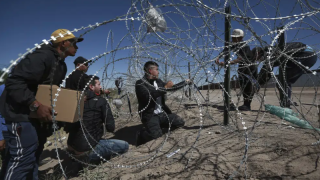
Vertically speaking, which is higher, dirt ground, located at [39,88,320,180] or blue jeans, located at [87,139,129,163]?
dirt ground, located at [39,88,320,180]

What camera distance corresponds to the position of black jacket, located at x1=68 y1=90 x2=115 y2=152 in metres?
Result: 2.71

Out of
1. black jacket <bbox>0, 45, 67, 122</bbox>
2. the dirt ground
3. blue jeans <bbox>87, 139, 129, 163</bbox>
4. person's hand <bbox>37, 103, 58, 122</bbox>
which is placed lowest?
blue jeans <bbox>87, 139, 129, 163</bbox>

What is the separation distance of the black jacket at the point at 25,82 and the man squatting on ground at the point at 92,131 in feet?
3.01

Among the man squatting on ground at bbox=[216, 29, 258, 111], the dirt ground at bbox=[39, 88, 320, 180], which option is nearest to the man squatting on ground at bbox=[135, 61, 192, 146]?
the dirt ground at bbox=[39, 88, 320, 180]

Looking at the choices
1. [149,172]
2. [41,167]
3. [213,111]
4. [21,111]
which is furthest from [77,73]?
[213,111]

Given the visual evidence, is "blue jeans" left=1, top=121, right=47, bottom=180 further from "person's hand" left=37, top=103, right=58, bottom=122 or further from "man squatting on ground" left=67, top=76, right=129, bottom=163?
"man squatting on ground" left=67, top=76, right=129, bottom=163

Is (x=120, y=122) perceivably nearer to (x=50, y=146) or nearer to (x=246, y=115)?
(x=50, y=146)

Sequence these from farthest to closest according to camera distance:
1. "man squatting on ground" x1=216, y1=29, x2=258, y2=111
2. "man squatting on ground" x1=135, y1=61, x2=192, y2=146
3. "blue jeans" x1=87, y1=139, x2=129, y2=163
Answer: "man squatting on ground" x1=135, y1=61, x2=192, y2=146 < "blue jeans" x1=87, y1=139, x2=129, y2=163 < "man squatting on ground" x1=216, y1=29, x2=258, y2=111

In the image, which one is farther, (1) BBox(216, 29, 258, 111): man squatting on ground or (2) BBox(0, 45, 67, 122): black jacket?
(1) BBox(216, 29, 258, 111): man squatting on ground

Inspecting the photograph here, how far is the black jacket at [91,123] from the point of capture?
2.71 metres

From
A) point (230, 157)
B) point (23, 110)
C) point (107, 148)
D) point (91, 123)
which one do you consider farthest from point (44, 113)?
point (230, 157)

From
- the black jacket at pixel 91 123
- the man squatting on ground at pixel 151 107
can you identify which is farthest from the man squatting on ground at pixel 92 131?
the man squatting on ground at pixel 151 107

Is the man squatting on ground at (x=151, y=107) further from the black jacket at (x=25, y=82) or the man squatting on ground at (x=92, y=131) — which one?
the black jacket at (x=25, y=82)

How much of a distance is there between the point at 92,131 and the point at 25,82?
1.30 m
